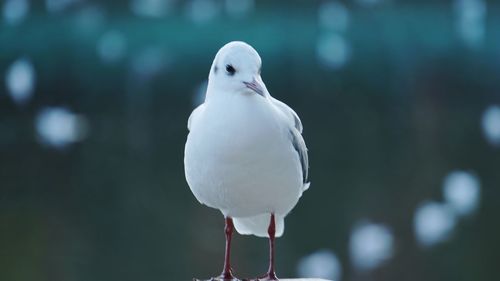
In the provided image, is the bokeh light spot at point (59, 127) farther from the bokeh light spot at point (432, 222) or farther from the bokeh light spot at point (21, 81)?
the bokeh light spot at point (432, 222)

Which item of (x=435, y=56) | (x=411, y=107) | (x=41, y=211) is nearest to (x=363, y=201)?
(x=411, y=107)

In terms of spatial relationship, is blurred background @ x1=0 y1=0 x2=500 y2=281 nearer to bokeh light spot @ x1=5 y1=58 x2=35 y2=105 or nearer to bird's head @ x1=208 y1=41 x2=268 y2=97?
bokeh light spot @ x1=5 y1=58 x2=35 y2=105

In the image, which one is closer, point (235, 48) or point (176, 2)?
point (235, 48)

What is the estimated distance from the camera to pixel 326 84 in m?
2.58

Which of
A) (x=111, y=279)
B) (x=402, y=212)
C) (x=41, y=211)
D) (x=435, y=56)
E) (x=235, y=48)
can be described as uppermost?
(x=435, y=56)

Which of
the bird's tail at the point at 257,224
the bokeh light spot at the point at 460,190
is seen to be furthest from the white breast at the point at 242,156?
the bokeh light spot at the point at 460,190

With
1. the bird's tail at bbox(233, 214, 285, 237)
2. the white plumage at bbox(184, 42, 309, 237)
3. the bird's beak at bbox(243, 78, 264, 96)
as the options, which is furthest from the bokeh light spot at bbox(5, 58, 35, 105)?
the bird's beak at bbox(243, 78, 264, 96)

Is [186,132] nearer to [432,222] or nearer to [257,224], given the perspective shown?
[432,222]

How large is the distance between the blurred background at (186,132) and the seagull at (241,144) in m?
1.12

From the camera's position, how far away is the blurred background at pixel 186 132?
2566 millimetres

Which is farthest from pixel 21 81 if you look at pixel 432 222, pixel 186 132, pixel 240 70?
pixel 240 70

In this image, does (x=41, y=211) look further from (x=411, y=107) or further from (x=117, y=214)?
(x=411, y=107)

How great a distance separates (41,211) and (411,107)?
112cm

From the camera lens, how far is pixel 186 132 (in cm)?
257
